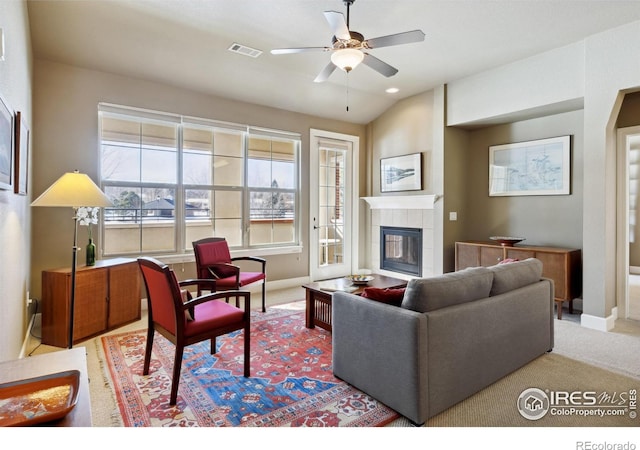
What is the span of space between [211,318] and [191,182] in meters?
2.62

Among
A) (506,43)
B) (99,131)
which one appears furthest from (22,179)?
(506,43)

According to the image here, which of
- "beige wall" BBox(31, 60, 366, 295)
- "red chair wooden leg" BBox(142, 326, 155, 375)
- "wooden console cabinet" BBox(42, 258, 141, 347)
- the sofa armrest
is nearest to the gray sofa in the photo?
the sofa armrest

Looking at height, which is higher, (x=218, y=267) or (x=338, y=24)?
(x=338, y=24)

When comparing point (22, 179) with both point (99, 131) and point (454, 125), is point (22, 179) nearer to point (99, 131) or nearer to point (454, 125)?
point (99, 131)

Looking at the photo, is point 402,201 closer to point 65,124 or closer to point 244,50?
point 244,50

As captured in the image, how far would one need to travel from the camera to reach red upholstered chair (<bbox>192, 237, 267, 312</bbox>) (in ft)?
12.0

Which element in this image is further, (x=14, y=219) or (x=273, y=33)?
(x=273, y=33)

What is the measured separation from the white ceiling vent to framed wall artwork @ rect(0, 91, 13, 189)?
2.23 metres

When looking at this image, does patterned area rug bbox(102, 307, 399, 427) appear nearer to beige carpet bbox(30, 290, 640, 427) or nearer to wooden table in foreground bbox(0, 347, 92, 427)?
beige carpet bbox(30, 290, 640, 427)

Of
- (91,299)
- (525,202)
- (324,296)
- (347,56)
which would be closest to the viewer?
(347,56)

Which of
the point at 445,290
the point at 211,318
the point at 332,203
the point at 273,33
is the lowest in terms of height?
the point at 211,318

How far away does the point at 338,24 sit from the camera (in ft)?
8.08

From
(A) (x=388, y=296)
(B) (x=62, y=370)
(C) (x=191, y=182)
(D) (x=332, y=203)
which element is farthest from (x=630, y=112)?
(B) (x=62, y=370)

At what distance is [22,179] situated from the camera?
8.43ft
